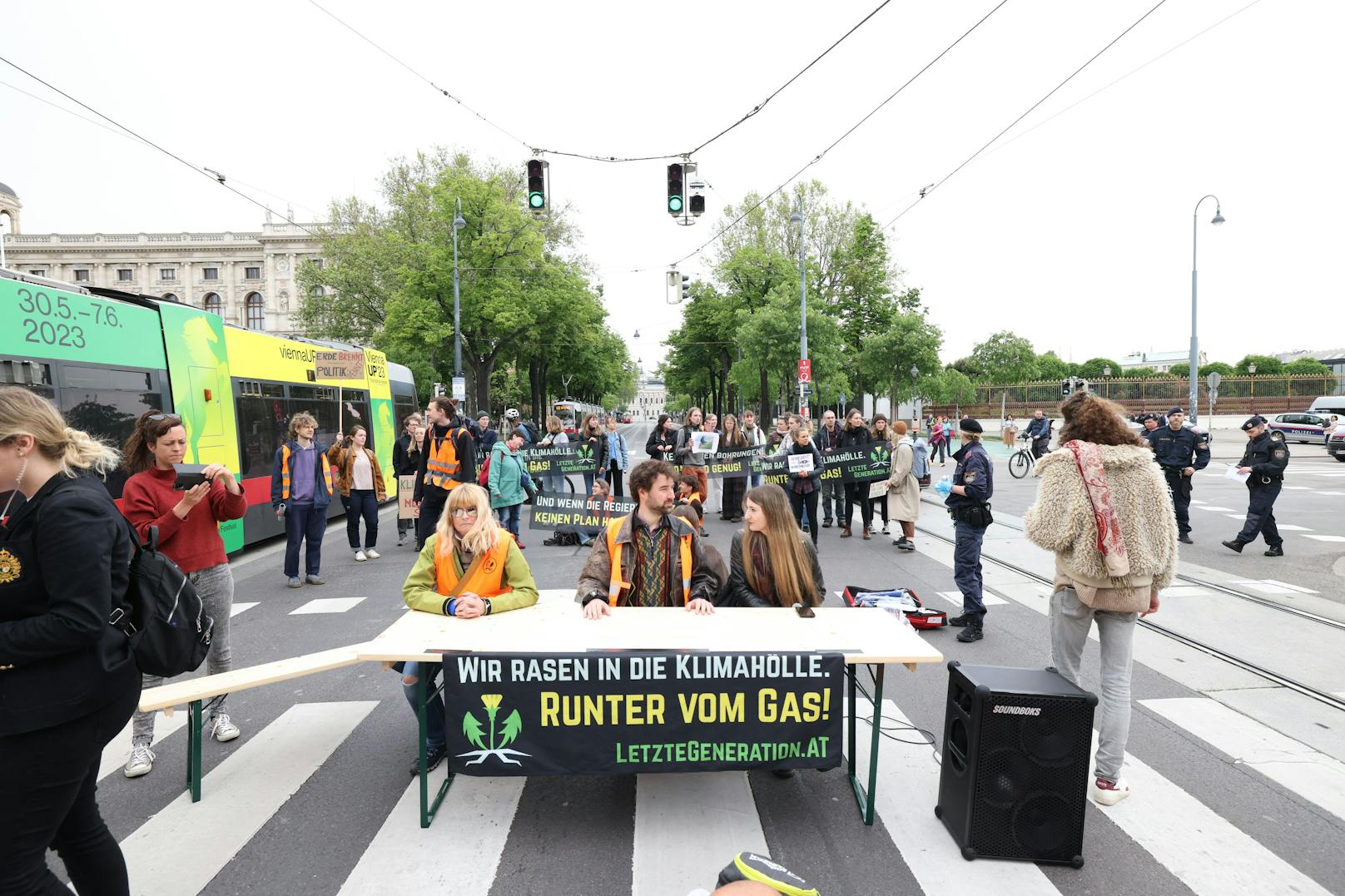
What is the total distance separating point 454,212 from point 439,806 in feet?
104

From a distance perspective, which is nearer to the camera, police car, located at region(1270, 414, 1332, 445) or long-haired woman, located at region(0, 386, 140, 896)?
long-haired woman, located at region(0, 386, 140, 896)

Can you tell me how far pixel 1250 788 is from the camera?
3777 mm

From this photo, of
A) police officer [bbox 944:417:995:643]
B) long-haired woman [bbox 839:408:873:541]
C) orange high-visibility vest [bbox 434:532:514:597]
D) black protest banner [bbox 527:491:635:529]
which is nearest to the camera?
orange high-visibility vest [bbox 434:532:514:597]

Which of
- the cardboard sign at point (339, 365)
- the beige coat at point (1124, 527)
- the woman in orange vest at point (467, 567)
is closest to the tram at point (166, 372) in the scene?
the cardboard sign at point (339, 365)

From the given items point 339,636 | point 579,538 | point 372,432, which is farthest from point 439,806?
point 372,432

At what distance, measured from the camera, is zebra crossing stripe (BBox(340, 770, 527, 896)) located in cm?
302

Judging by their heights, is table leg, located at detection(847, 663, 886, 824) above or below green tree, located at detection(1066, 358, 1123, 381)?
below

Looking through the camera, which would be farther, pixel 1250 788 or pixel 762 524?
pixel 762 524

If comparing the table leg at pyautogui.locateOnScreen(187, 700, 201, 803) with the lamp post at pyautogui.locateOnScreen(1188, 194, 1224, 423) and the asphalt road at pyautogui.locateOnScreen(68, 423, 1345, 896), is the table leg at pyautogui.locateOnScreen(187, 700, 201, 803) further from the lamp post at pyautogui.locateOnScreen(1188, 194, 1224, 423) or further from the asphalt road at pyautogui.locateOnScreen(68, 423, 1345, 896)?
the lamp post at pyautogui.locateOnScreen(1188, 194, 1224, 423)

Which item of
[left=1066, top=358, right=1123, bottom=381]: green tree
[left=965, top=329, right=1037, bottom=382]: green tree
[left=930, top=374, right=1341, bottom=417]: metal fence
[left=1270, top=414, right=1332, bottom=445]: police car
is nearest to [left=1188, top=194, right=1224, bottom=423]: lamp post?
[left=1270, top=414, right=1332, bottom=445]: police car

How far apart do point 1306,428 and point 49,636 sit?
42710 mm

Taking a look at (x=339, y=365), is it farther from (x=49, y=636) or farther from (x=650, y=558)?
(x=49, y=636)

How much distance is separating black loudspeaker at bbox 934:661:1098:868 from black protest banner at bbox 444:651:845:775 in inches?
23.2

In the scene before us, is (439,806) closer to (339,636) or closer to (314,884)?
(314,884)
